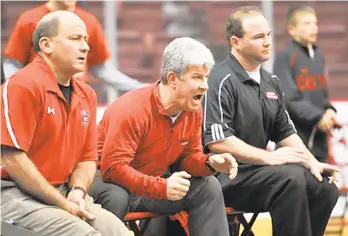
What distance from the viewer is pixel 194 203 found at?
4.66 meters

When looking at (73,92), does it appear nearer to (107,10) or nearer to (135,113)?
(135,113)

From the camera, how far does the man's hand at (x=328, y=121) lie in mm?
6551

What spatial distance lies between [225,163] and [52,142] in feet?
2.52

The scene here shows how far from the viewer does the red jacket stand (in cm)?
450

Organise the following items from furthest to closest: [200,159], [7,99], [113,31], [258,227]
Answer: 1. [113,31]
2. [258,227]
3. [200,159]
4. [7,99]

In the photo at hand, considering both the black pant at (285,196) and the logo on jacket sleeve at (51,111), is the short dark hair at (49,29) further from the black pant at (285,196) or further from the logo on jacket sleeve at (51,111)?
the black pant at (285,196)

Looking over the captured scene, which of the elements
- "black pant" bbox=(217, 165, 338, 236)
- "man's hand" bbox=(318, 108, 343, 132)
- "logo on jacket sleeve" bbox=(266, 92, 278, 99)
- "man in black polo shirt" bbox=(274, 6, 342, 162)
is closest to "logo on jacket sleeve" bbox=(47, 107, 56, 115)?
"black pant" bbox=(217, 165, 338, 236)

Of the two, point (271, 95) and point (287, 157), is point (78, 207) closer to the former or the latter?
point (287, 157)

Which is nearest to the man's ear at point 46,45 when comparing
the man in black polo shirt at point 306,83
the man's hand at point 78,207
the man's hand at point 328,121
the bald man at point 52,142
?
the bald man at point 52,142

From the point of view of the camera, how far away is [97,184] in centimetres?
465

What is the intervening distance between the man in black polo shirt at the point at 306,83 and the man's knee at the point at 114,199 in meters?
2.20

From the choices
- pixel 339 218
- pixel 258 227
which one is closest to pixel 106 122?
pixel 258 227

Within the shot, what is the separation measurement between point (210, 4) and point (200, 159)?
13.8 ft

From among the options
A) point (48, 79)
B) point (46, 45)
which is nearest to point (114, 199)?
point (48, 79)
